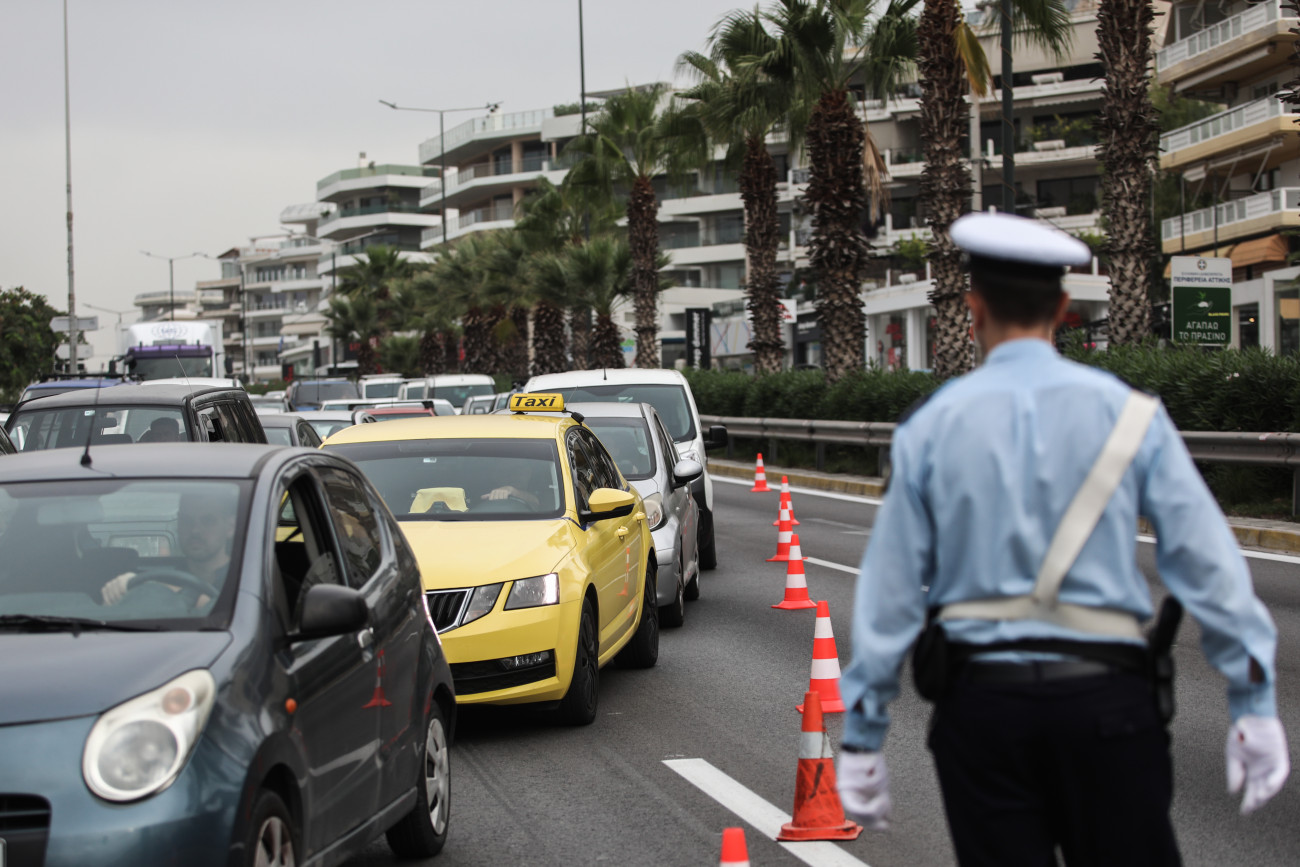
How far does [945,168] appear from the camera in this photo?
25453 millimetres

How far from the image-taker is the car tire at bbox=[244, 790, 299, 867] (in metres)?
3.88

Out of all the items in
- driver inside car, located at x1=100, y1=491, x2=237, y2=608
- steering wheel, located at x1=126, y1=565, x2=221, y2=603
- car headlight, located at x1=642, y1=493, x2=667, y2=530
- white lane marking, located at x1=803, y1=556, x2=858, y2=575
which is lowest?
white lane marking, located at x1=803, y1=556, x2=858, y2=575

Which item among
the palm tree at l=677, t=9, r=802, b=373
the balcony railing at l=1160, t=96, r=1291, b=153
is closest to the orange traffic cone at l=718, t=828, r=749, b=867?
the palm tree at l=677, t=9, r=802, b=373

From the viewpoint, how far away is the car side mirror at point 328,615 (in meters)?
4.38

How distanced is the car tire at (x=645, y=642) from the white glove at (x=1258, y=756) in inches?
262

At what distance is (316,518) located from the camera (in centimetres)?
512

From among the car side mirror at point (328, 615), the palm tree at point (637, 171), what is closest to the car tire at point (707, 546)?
the car side mirror at point (328, 615)

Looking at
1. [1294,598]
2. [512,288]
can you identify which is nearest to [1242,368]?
[1294,598]

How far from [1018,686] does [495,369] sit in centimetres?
6705

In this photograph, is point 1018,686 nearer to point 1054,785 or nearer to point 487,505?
point 1054,785

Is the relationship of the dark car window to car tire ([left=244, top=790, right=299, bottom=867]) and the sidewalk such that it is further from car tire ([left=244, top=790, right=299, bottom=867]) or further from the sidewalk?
the sidewalk

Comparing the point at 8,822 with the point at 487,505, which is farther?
the point at 487,505

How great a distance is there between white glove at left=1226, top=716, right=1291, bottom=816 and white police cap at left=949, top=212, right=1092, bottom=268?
93 centimetres

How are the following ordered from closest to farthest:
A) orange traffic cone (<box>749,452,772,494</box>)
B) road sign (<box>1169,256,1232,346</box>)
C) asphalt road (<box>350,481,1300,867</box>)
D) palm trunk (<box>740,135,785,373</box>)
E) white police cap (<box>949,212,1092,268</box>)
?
white police cap (<box>949,212,1092,268</box>), asphalt road (<box>350,481,1300,867</box>), road sign (<box>1169,256,1232,346</box>), orange traffic cone (<box>749,452,772,494</box>), palm trunk (<box>740,135,785,373</box>)
